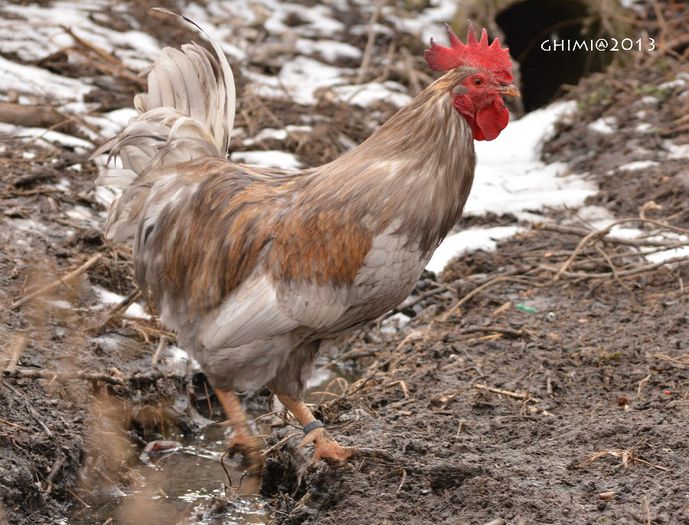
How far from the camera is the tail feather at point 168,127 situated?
4.73 m

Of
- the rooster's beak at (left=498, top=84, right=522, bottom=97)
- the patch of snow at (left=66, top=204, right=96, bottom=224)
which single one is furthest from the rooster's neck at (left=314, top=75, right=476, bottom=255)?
the patch of snow at (left=66, top=204, right=96, bottom=224)

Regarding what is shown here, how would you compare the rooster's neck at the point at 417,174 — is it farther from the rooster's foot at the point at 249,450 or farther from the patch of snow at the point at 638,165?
the patch of snow at the point at 638,165

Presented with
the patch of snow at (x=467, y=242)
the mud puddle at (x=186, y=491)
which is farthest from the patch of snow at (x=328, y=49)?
the mud puddle at (x=186, y=491)

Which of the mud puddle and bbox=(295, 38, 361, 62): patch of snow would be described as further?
bbox=(295, 38, 361, 62): patch of snow

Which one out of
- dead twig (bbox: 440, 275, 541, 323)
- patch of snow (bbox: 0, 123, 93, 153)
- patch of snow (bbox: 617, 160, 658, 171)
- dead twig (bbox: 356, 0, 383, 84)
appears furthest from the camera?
dead twig (bbox: 356, 0, 383, 84)

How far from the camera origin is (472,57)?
430 cm

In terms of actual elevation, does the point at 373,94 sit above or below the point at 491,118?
below

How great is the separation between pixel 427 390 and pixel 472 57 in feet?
6.28

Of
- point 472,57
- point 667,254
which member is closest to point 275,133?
point 667,254

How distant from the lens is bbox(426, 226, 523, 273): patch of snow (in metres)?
7.42

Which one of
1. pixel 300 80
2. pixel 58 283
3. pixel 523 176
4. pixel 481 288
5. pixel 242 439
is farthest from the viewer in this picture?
pixel 300 80

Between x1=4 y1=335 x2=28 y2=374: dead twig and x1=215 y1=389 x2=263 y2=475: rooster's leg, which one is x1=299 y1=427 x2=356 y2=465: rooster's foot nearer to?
x1=215 y1=389 x2=263 y2=475: rooster's leg

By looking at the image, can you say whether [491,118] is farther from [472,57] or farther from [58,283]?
[58,283]

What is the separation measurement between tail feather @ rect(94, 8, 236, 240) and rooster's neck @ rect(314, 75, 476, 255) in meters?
0.83
